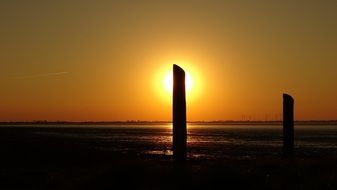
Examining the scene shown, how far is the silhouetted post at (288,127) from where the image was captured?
720 inches

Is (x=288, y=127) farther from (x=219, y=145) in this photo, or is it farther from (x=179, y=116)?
(x=219, y=145)

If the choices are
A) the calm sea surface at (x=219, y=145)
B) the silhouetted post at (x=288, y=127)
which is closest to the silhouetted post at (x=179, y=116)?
the silhouetted post at (x=288, y=127)

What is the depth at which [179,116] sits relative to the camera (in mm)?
14070

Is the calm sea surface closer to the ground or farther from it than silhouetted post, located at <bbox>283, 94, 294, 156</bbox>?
closer to the ground

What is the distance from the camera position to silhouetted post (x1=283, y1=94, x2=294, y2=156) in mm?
18286

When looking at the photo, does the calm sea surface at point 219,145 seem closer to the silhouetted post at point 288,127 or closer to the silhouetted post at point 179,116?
the silhouetted post at point 288,127

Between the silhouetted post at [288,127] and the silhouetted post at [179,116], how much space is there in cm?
547

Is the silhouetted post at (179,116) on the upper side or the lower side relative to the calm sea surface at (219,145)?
upper

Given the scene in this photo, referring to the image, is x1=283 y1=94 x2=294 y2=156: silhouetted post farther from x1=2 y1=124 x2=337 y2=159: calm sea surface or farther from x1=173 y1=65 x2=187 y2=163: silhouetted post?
A: x1=2 y1=124 x2=337 y2=159: calm sea surface

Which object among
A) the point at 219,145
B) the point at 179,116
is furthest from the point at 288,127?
the point at 219,145

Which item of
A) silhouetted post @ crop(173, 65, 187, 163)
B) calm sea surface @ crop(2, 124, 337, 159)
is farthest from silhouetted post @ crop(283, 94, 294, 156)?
→ calm sea surface @ crop(2, 124, 337, 159)

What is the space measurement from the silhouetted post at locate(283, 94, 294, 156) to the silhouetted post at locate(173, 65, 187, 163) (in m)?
5.47

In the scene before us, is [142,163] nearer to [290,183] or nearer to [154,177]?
[154,177]

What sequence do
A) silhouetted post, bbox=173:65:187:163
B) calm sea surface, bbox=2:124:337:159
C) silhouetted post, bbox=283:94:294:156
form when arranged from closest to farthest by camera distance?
silhouetted post, bbox=173:65:187:163
silhouetted post, bbox=283:94:294:156
calm sea surface, bbox=2:124:337:159
